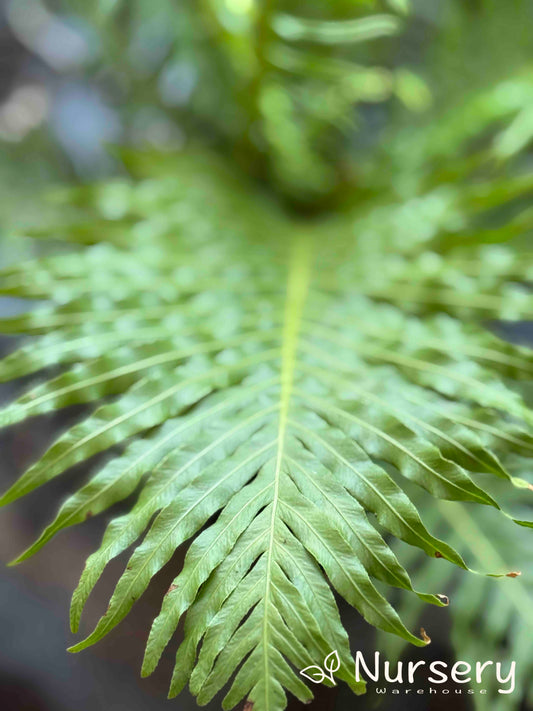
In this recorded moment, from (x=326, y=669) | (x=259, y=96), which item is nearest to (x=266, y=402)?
(x=326, y=669)

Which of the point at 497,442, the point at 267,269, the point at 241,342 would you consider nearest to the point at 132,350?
the point at 241,342

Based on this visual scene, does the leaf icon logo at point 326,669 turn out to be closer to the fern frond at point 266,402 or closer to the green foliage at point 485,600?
the fern frond at point 266,402
